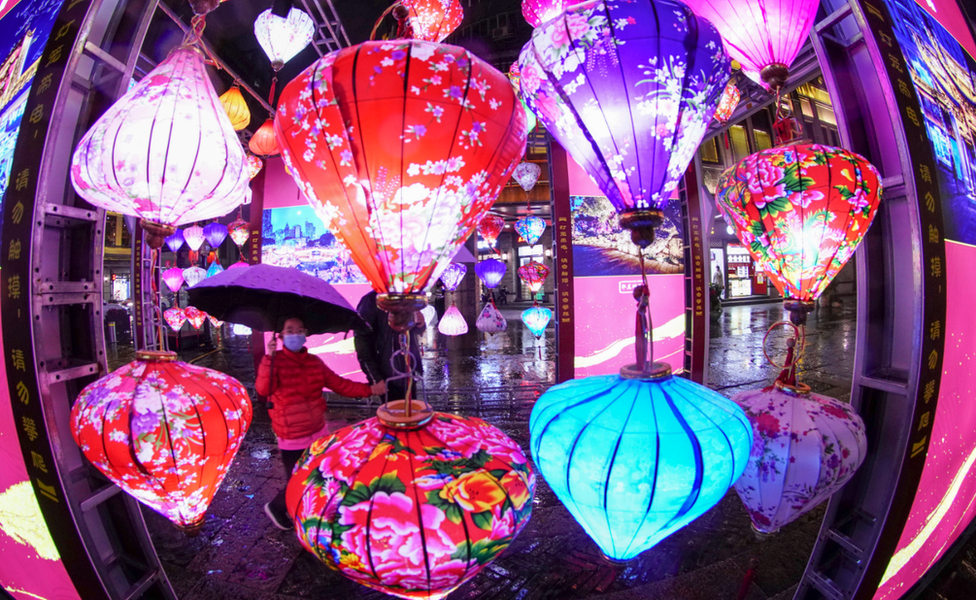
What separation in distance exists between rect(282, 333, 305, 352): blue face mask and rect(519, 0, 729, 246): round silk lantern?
1773 millimetres

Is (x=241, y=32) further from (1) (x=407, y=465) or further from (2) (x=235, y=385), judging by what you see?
(1) (x=407, y=465)

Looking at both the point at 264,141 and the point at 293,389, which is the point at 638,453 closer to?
the point at 293,389

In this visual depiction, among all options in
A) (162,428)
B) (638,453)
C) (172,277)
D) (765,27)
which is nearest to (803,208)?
(765,27)

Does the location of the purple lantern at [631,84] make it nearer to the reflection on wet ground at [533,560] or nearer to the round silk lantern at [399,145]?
the round silk lantern at [399,145]

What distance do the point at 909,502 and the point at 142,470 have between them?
325 centimetres

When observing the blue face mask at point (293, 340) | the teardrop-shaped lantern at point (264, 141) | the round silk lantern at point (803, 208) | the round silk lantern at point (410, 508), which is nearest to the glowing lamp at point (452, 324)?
the teardrop-shaped lantern at point (264, 141)

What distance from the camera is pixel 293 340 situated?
7.54 feet

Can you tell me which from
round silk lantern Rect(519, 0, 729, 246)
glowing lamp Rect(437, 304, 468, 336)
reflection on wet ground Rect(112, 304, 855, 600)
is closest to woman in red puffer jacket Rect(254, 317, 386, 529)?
reflection on wet ground Rect(112, 304, 855, 600)

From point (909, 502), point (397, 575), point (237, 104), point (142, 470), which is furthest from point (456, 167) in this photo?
point (237, 104)

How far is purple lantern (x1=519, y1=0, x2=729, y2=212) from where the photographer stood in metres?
1.12

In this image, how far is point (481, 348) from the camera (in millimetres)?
10586

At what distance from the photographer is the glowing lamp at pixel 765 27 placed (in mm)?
1622

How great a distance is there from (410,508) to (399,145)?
0.86 metres

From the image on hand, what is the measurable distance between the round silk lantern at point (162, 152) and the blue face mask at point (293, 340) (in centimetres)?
82
